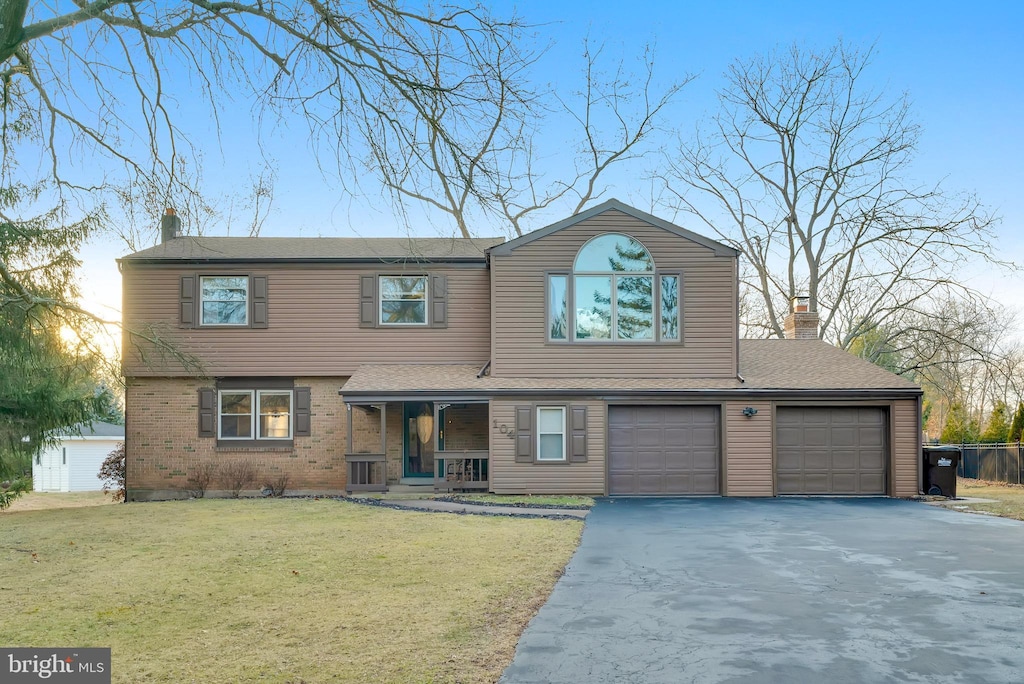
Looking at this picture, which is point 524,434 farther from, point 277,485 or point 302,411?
point 277,485

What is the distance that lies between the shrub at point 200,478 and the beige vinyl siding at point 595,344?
691 centimetres

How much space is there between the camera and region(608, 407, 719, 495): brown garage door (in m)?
19.1

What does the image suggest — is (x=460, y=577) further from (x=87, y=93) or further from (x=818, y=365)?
(x=818, y=365)

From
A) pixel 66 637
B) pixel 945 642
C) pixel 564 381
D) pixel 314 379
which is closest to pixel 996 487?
pixel 564 381

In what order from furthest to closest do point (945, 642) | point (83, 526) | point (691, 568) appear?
point (83, 526), point (691, 568), point (945, 642)

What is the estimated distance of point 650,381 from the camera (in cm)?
1927

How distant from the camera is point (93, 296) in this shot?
520 inches

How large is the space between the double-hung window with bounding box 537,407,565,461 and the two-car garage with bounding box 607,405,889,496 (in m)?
1.09

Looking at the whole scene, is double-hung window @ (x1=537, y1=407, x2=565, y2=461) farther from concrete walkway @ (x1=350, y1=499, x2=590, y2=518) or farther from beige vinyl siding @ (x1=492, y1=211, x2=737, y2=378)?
concrete walkway @ (x1=350, y1=499, x2=590, y2=518)

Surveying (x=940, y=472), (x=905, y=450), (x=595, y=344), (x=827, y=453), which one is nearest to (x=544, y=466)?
(x=595, y=344)

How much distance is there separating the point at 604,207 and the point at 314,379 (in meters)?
7.80

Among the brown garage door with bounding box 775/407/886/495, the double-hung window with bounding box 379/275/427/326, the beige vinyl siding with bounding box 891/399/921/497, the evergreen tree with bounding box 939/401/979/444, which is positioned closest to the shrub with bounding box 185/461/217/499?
the double-hung window with bounding box 379/275/427/326

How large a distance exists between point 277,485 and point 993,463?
20837 millimetres

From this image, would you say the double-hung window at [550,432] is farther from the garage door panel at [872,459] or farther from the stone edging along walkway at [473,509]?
the garage door panel at [872,459]
